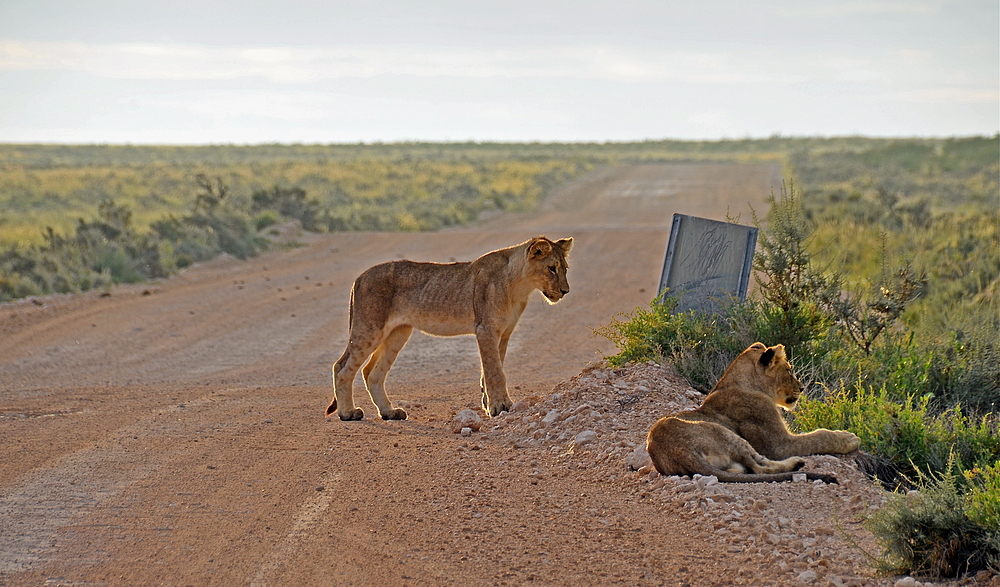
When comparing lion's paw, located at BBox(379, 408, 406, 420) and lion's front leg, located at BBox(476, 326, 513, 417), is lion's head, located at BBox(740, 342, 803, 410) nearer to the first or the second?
lion's front leg, located at BBox(476, 326, 513, 417)

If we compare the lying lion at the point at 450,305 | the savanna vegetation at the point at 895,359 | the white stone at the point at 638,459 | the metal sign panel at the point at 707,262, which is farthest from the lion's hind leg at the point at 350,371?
the white stone at the point at 638,459

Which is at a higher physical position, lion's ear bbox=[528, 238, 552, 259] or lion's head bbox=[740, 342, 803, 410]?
lion's ear bbox=[528, 238, 552, 259]

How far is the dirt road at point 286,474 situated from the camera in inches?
225

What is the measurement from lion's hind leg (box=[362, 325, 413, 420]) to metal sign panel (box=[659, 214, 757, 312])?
2.63 m

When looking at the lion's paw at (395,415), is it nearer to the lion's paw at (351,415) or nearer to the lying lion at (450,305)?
the lying lion at (450,305)

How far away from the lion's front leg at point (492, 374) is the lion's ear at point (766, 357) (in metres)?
2.70

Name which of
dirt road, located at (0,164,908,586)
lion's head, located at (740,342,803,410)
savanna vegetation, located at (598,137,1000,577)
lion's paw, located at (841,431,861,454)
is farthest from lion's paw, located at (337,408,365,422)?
lion's paw, located at (841,431,861,454)

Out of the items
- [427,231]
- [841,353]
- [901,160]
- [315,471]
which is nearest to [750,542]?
[315,471]

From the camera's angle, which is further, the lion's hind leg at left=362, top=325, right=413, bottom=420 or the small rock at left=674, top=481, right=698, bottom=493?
the lion's hind leg at left=362, top=325, right=413, bottom=420

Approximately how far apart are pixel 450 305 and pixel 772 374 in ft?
10.9

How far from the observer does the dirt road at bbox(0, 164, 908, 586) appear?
570cm

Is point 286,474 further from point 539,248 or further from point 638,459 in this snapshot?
point 539,248

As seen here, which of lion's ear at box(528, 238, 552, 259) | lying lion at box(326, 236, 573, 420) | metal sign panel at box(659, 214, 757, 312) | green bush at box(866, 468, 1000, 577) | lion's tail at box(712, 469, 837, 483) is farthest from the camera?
metal sign panel at box(659, 214, 757, 312)

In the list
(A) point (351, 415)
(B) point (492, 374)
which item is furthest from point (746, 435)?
(A) point (351, 415)
